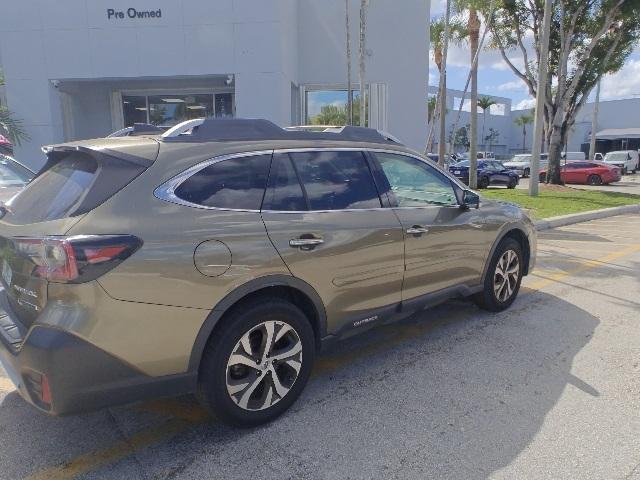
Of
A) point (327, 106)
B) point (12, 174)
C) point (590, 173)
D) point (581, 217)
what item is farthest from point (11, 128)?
point (590, 173)

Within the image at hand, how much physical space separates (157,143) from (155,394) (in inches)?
54.2

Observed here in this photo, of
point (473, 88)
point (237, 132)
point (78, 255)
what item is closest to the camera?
point (78, 255)

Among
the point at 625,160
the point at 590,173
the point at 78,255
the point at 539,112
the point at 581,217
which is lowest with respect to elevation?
the point at 581,217

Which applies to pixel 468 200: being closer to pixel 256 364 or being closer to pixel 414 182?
pixel 414 182

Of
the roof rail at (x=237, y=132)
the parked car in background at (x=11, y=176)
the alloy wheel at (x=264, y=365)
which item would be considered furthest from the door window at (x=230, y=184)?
the parked car in background at (x=11, y=176)

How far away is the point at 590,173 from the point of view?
1003 inches

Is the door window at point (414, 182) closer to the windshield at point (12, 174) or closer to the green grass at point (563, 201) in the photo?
the windshield at point (12, 174)

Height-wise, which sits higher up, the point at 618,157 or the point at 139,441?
the point at 618,157

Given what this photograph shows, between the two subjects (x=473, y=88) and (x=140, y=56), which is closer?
(x=140, y=56)

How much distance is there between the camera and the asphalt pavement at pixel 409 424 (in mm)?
2553

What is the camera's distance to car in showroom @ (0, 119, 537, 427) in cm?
231

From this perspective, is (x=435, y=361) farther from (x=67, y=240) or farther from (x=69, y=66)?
(x=69, y=66)

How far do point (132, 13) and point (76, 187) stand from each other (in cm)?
1199

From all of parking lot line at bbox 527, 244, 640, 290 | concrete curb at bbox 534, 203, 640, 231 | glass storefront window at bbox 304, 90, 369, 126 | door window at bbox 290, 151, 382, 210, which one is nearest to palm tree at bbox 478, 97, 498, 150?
concrete curb at bbox 534, 203, 640, 231
